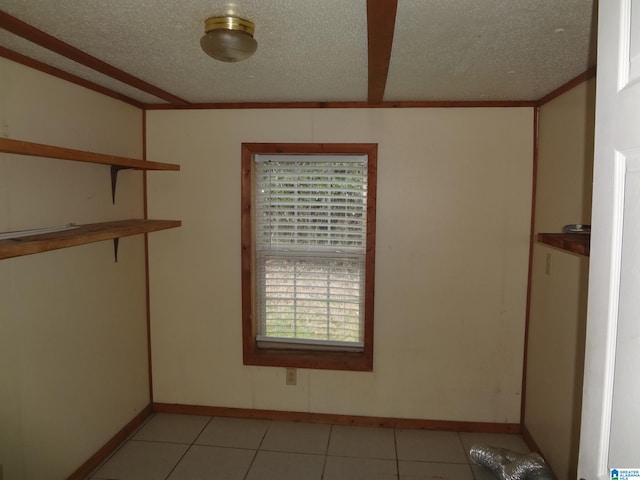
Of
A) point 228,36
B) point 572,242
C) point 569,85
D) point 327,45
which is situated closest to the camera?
point 572,242

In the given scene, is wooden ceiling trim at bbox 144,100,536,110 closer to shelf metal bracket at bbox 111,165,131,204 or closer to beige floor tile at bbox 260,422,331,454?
shelf metal bracket at bbox 111,165,131,204

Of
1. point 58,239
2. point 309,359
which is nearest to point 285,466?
point 309,359

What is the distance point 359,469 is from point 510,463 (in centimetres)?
84

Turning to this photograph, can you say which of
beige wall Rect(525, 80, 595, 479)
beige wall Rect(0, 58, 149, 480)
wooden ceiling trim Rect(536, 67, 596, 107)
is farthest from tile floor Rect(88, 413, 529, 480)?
wooden ceiling trim Rect(536, 67, 596, 107)

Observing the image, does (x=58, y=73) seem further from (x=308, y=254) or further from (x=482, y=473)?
(x=482, y=473)

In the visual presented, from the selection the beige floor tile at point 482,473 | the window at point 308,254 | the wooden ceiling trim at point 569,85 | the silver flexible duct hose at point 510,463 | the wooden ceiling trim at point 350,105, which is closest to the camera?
the wooden ceiling trim at point 569,85

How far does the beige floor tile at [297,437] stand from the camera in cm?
263

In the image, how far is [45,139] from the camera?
2029 mm

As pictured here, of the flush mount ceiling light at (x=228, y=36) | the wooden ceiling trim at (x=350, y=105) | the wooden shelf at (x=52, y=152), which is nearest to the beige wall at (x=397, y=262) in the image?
the wooden ceiling trim at (x=350, y=105)

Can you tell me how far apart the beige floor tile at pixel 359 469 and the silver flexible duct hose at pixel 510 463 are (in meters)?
0.50

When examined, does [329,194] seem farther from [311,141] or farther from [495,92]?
[495,92]

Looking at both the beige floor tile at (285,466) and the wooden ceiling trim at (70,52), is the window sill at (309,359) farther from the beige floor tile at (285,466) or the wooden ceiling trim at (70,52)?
the wooden ceiling trim at (70,52)

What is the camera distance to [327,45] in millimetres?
1719

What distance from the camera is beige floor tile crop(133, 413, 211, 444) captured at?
8.93 ft
